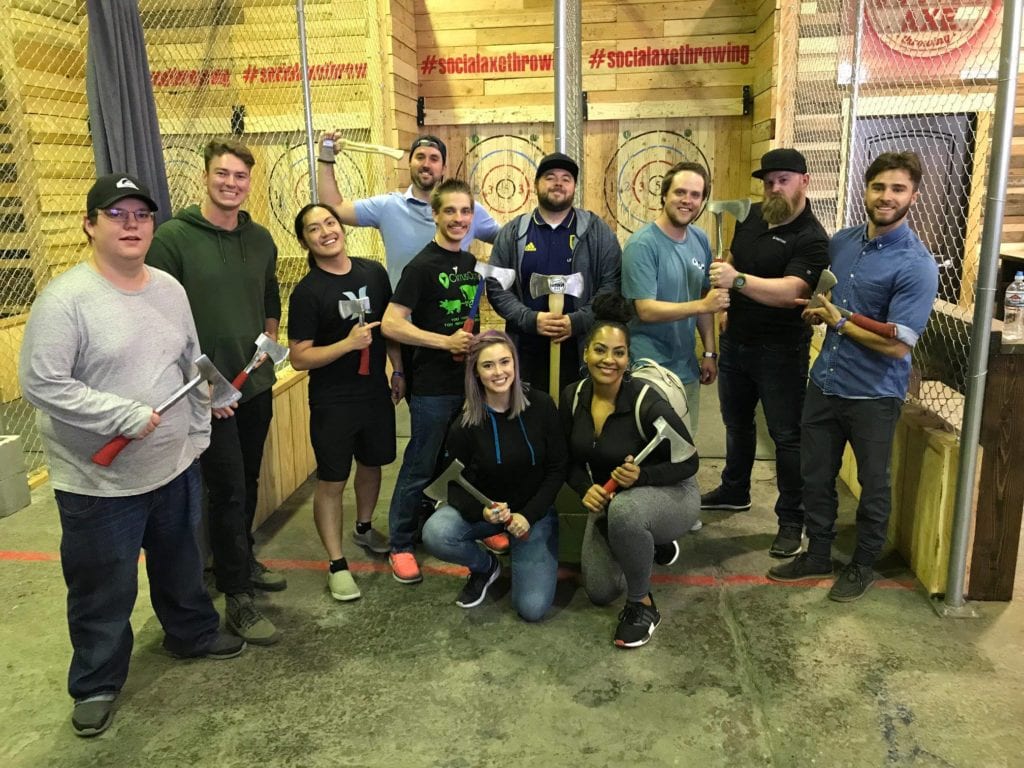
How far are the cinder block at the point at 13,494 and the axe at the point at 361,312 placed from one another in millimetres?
2217

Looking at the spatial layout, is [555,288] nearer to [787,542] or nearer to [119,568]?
[787,542]

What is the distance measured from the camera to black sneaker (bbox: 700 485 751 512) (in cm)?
386

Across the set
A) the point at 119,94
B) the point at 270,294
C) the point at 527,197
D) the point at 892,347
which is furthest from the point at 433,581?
the point at 527,197

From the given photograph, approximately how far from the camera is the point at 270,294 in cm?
296

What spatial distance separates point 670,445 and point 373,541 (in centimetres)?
148

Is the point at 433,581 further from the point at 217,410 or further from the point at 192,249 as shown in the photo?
the point at 192,249

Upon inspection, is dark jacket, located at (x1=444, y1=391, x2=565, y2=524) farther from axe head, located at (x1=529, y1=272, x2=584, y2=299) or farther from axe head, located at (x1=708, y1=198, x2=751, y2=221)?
axe head, located at (x1=708, y1=198, x2=751, y2=221)

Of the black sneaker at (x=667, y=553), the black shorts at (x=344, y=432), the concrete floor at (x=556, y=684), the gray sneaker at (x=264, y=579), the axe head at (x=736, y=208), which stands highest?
the axe head at (x=736, y=208)

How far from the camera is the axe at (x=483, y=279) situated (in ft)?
9.92

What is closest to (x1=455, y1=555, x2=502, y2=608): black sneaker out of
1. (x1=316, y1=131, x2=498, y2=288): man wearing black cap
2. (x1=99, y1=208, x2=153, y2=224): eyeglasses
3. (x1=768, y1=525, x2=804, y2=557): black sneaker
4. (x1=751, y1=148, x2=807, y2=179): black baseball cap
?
(x1=768, y1=525, x2=804, y2=557): black sneaker

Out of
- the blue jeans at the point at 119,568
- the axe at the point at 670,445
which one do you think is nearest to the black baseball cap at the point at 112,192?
the blue jeans at the point at 119,568

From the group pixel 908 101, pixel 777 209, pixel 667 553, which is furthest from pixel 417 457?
pixel 908 101

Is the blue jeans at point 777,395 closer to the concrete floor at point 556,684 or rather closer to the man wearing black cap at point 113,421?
the concrete floor at point 556,684

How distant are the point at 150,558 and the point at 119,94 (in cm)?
170
